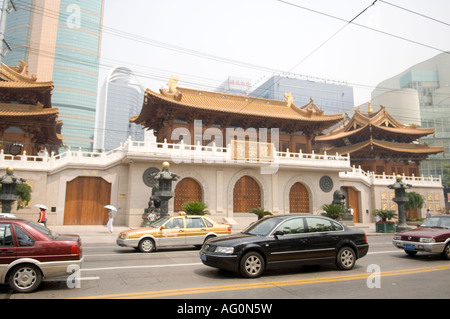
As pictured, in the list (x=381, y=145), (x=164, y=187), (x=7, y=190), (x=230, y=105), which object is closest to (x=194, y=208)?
(x=164, y=187)

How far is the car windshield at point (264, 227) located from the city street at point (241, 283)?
0.95 metres

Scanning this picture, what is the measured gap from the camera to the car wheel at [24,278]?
564cm

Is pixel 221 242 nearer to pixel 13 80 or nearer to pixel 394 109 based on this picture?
pixel 13 80

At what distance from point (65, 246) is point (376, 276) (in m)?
6.64

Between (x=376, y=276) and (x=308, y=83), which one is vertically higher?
(x=308, y=83)

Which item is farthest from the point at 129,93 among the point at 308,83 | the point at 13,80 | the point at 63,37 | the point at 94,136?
the point at 13,80

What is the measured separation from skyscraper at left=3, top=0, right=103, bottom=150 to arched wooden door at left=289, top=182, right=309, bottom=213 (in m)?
76.6

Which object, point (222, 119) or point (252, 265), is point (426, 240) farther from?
point (222, 119)

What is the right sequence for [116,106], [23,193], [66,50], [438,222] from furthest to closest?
[116,106], [66,50], [23,193], [438,222]

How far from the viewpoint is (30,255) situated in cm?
575

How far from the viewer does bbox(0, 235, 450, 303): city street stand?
18.0 feet

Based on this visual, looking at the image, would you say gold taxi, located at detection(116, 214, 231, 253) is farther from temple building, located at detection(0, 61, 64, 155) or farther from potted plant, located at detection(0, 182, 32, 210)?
temple building, located at detection(0, 61, 64, 155)

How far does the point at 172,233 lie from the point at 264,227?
4947 mm
